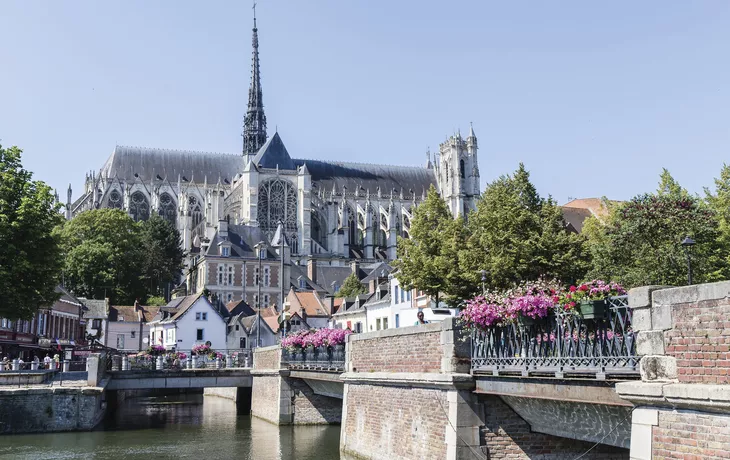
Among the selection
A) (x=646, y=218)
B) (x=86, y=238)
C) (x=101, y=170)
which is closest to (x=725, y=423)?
(x=646, y=218)

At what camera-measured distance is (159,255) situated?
9406cm

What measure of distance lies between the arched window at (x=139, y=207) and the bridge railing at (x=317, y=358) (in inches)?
3332

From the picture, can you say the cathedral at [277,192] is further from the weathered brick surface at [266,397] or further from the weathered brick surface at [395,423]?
the weathered brick surface at [395,423]

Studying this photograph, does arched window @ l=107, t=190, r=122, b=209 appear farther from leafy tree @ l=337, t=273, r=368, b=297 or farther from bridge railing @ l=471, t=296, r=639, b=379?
bridge railing @ l=471, t=296, r=639, b=379

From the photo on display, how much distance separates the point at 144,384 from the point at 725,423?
34063 millimetres

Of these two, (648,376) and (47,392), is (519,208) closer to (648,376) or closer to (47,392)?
(47,392)

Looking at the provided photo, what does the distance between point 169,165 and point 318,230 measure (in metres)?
24.3

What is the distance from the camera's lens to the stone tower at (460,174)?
130 m

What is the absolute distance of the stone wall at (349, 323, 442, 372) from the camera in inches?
731

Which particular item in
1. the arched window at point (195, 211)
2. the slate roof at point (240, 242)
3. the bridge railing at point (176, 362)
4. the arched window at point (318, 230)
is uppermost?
the arched window at point (195, 211)

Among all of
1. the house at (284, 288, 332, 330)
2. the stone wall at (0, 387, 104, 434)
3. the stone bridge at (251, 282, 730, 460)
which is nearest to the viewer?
the stone bridge at (251, 282, 730, 460)

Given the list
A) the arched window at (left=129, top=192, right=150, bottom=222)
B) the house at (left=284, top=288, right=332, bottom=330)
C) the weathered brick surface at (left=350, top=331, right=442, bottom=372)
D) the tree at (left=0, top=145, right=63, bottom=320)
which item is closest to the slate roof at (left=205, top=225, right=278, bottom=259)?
the house at (left=284, top=288, right=332, bottom=330)

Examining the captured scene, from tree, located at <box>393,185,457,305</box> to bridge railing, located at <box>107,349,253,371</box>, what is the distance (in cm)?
1075

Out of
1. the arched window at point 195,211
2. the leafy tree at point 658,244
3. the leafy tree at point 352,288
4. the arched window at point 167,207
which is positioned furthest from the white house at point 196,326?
the arched window at point 167,207
